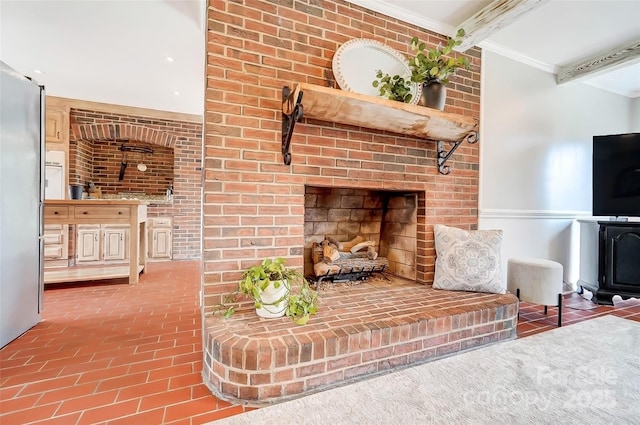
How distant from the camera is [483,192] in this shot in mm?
2639

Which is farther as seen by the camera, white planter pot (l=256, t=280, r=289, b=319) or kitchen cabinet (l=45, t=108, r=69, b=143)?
kitchen cabinet (l=45, t=108, r=69, b=143)

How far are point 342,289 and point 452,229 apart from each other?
970 mm

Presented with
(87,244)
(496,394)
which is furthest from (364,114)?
(87,244)

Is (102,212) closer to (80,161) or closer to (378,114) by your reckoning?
(80,161)

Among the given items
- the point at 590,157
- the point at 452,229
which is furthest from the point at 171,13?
the point at 590,157

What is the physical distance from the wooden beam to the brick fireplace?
6.02ft

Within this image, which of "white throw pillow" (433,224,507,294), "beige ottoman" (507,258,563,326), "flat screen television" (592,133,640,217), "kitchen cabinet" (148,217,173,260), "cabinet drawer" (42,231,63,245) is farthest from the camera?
"kitchen cabinet" (148,217,173,260)

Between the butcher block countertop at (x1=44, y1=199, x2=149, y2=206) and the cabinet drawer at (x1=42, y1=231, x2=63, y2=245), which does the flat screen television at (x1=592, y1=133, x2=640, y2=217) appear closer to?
the butcher block countertop at (x1=44, y1=199, x2=149, y2=206)

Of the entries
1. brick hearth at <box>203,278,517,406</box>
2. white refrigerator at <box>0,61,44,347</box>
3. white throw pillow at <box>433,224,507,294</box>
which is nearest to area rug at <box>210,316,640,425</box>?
brick hearth at <box>203,278,517,406</box>

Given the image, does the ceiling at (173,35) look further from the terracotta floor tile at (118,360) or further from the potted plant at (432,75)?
the terracotta floor tile at (118,360)

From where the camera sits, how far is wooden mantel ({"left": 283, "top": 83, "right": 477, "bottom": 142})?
1.68 m

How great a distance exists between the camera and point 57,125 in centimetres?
425

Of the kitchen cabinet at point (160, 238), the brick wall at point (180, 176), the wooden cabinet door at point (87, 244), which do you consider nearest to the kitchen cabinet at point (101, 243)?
the wooden cabinet door at point (87, 244)

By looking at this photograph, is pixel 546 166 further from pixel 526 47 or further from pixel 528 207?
pixel 526 47
